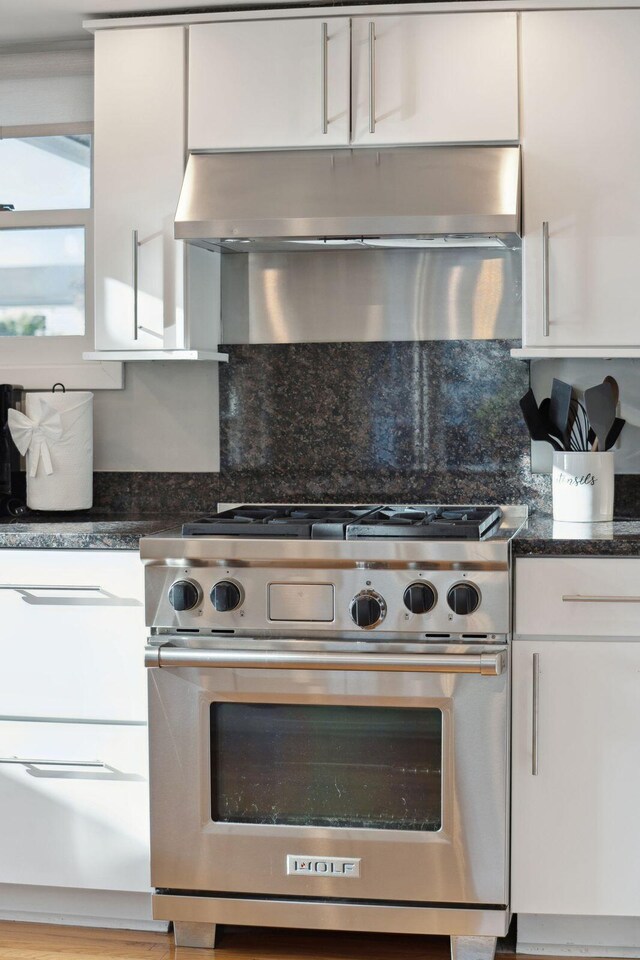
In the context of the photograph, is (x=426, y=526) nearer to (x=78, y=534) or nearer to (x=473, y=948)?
(x=78, y=534)

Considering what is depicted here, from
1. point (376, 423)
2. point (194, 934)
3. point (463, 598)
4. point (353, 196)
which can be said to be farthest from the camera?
point (376, 423)

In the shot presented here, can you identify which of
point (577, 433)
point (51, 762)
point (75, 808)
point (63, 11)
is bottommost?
point (75, 808)

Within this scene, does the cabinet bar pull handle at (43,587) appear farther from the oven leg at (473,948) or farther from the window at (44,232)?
the oven leg at (473,948)

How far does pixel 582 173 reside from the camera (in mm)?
2635

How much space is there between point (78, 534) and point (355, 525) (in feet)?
2.18

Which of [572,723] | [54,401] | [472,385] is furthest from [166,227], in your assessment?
[572,723]

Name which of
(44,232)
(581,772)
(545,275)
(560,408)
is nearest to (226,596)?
(581,772)

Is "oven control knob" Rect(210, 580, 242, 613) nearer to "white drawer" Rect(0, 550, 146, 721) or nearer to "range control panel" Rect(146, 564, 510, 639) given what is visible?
"range control panel" Rect(146, 564, 510, 639)

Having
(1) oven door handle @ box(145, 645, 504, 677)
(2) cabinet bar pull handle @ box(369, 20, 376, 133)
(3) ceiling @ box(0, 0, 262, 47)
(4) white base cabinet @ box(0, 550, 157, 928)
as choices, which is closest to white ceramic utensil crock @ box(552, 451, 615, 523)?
(1) oven door handle @ box(145, 645, 504, 677)

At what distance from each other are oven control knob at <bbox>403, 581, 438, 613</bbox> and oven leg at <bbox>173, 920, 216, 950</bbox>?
90 centimetres

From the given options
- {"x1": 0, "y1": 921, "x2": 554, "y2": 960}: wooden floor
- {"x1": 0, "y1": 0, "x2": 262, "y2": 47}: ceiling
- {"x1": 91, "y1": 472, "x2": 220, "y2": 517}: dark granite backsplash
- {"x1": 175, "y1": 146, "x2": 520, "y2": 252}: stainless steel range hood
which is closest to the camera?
{"x1": 0, "y1": 921, "x2": 554, "y2": 960}: wooden floor

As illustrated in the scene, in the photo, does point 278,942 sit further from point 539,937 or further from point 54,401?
point 54,401

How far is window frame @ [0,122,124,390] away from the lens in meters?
3.14

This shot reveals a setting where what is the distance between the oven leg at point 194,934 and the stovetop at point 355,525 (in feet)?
3.02
